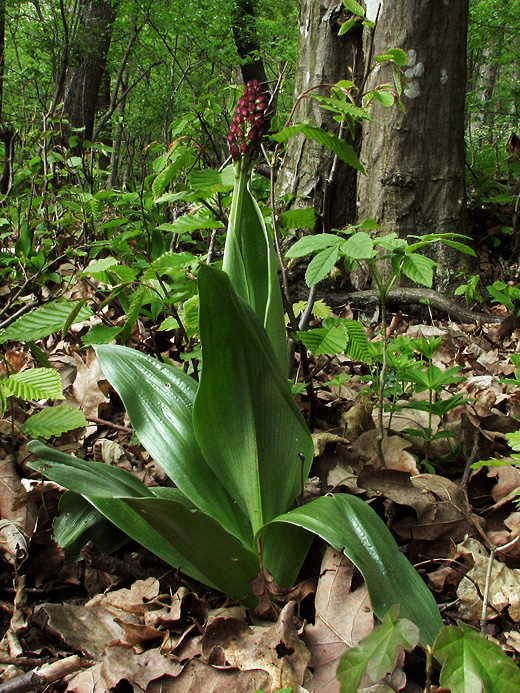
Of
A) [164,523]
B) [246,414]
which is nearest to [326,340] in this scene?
[246,414]

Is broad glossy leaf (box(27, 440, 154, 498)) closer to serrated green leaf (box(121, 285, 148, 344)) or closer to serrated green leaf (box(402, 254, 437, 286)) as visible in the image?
serrated green leaf (box(121, 285, 148, 344))

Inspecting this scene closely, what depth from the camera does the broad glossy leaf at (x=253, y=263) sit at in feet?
3.69

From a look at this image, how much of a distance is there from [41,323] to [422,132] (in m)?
2.41

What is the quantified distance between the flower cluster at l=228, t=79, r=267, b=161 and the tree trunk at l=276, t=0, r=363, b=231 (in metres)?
1.75

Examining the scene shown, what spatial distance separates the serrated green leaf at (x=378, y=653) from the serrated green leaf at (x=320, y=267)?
783 millimetres

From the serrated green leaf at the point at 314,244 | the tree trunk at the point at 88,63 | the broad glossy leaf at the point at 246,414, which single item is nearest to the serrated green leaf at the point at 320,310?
the serrated green leaf at the point at 314,244

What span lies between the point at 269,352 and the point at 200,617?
61 cm

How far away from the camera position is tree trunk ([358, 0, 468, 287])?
9.34ft

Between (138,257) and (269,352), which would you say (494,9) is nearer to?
(138,257)

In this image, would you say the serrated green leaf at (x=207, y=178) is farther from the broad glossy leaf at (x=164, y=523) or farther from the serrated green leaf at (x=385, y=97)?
the broad glossy leaf at (x=164, y=523)

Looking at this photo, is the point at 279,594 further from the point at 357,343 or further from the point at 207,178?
the point at 207,178

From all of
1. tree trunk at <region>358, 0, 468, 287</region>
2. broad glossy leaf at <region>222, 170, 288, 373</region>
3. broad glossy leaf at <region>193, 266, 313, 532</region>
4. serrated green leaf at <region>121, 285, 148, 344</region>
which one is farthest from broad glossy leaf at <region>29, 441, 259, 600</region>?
tree trunk at <region>358, 0, 468, 287</region>

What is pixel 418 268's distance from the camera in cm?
133

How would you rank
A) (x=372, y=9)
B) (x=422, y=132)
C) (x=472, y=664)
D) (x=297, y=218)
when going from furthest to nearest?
(x=422, y=132)
(x=372, y=9)
(x=297, y=218)
(x=472, y=664)
